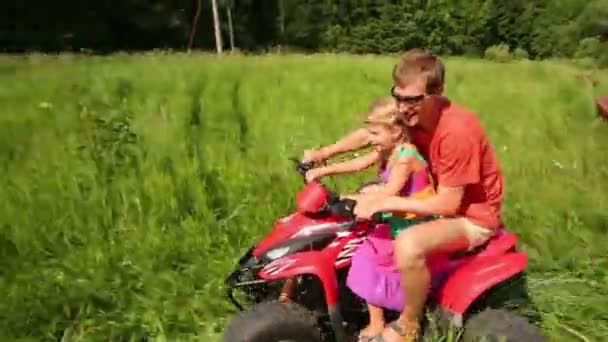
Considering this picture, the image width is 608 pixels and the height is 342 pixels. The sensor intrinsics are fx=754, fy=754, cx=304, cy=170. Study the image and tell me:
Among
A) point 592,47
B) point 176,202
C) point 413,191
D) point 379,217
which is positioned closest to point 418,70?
point 413,191

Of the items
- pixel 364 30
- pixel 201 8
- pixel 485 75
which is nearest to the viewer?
pixel 485 75

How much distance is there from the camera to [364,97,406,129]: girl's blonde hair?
3348 millimetres

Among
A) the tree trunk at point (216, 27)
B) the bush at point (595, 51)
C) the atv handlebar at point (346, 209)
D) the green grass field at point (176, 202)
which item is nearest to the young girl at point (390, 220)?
the atv handlebar at point (346, 209)

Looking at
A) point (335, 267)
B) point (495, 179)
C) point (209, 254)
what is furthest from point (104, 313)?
point (495, 179)

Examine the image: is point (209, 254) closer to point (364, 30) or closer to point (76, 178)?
point (76, 178)

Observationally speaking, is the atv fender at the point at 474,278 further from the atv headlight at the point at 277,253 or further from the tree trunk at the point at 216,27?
the tree trunk at the point at 216,27

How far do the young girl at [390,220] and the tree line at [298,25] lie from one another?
2831 cm

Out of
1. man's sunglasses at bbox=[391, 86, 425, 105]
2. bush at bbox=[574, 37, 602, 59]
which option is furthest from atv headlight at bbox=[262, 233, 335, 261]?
bush at bbox=[574, 37, 602, 59]

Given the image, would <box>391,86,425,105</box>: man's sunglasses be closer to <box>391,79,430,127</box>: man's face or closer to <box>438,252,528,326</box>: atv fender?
<box>391,79,430,127</box>: man's face

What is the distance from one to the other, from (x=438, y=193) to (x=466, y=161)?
19 centimetres

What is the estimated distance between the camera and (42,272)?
172 inches

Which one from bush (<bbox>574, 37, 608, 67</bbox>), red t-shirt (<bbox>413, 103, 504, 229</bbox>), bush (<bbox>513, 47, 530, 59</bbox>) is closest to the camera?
red t-shirt (<bbox>413, 103, 504, 229</bbox>)

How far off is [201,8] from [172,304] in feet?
117

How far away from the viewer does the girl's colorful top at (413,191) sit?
3.40m
